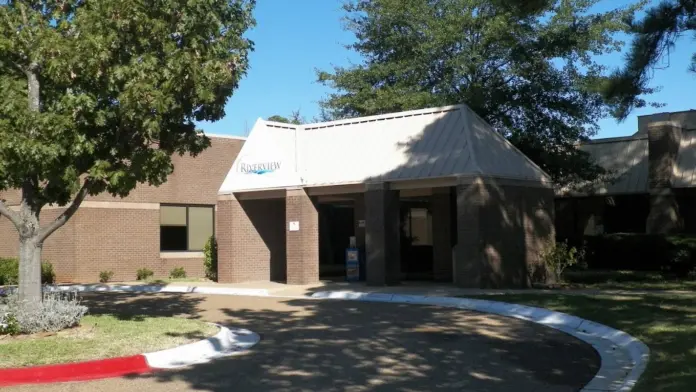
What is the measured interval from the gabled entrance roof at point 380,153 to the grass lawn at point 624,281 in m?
3.42

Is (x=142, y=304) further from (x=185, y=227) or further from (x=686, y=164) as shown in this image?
(x=686, y=164)

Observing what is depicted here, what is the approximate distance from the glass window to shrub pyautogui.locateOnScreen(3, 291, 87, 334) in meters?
17.5

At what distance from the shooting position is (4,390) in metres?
8.98

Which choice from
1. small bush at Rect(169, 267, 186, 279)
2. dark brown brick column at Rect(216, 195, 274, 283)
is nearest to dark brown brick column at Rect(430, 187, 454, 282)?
dark brown brick column at Rect(216, 195, 274, 283)

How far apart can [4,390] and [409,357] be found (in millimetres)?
5363

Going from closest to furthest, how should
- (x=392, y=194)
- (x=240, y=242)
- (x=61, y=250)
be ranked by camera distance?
1. (x=392, y=194)
2. (x=240, y=242)
3. (x=61, y=250)

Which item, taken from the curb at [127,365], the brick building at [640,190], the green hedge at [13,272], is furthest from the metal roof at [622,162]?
the green hedge at [13,272]

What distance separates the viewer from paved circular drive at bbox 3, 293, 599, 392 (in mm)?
9062

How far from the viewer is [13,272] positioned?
1067 inches

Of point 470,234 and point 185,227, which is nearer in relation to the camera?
point 470,234

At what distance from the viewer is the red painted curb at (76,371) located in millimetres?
9469

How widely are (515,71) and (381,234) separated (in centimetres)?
863

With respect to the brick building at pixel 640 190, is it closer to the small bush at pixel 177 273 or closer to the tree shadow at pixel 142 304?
the tree shadow at pixel 142 304

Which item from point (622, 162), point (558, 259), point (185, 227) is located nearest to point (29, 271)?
point (558, 259)
